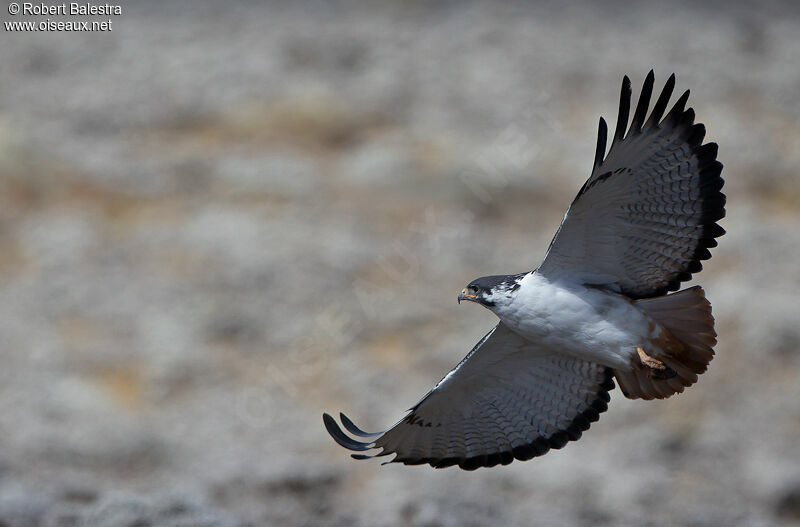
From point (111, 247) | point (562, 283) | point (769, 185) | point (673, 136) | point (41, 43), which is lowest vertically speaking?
point (562, 283)

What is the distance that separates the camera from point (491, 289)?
16.5ft

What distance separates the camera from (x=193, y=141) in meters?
9.95

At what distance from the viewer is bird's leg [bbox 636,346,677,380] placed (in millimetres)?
5004

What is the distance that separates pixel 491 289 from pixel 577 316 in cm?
44

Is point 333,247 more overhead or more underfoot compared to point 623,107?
A: more overhead

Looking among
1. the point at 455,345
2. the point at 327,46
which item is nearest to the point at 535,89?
the point at 327,46

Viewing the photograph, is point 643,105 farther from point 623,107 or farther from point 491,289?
point 491,289

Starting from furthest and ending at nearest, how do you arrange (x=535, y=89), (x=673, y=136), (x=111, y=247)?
(x=535, y=89), (x=111, y=247), (x=673, y=136)

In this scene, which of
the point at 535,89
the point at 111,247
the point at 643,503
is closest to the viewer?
the point at 643,503

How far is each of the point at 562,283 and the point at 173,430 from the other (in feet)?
14.7

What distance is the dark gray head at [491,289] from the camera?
197 inches

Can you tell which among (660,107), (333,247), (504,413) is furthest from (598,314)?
(333,247)

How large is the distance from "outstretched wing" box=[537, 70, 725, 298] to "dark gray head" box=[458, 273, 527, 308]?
185mm

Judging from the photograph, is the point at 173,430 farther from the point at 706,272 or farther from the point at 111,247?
the point at 706,272
